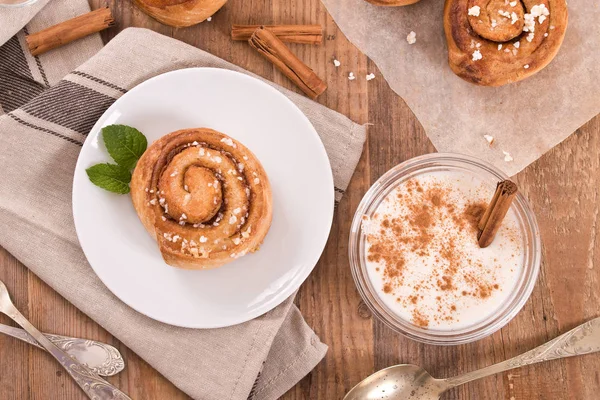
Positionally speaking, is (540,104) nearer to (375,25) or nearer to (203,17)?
(375,25)

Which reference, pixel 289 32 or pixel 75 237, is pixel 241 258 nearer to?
pixel 75 237

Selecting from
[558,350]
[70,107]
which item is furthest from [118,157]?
[558,350]

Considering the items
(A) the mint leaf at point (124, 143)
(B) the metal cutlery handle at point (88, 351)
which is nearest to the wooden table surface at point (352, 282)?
(B) the metal cutlery handle at point (88, 351)

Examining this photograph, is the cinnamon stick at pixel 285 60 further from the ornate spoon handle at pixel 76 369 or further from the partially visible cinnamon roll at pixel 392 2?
the ornate spoon handle at pixel 76 369

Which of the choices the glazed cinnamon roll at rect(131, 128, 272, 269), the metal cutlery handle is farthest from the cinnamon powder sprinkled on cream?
the metal cutlery handle

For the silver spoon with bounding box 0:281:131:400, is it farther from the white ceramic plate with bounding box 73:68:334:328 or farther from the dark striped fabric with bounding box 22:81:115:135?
the dark striped fabric with bounding box 22:81:115:135

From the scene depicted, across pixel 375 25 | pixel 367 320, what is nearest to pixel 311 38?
pixel 375 25
